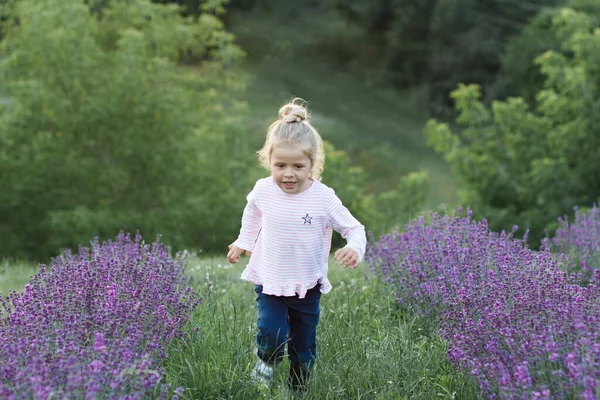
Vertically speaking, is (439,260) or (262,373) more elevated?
(439,260)

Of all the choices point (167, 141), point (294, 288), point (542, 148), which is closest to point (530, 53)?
point (542, 148)

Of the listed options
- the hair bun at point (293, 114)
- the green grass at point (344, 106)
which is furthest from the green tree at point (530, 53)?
the hair bun at point (293, 114)

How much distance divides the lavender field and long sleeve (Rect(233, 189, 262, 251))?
0.36 m

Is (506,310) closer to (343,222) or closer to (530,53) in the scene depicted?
(343,222)

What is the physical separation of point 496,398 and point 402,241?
2222mm

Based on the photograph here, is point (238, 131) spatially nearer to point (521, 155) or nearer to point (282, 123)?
point (521, 155)

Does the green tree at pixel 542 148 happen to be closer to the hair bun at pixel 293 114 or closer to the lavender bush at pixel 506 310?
the lavender bush at pixel 506 310

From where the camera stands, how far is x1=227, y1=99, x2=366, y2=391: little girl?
3393 mm

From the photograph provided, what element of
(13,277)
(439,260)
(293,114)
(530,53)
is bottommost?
(13,277)

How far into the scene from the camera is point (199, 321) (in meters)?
4.04

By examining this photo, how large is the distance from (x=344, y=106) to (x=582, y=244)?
3327 centimetres

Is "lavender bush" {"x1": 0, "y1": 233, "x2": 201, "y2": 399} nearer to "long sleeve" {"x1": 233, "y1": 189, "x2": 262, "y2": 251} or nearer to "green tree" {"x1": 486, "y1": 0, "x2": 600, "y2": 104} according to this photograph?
"long sleeve" {"x1": 233, "y1": 189, "x2": 262, "y2": 251}

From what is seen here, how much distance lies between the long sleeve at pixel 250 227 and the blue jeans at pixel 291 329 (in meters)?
0.22

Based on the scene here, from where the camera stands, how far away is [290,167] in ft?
11.1
